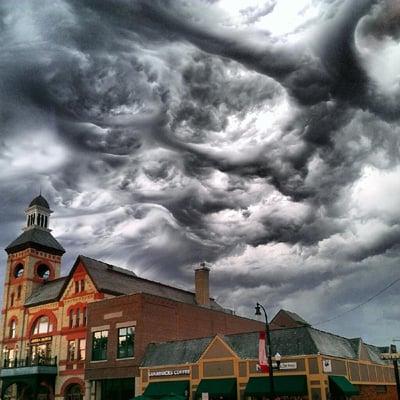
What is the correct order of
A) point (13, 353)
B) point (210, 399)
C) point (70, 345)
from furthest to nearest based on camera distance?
point (13, 353) < point (70, 345) < point (210, 399)

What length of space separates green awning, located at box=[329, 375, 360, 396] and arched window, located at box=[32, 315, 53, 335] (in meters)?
32.2

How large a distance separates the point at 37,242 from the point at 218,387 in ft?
117

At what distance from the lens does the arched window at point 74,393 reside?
158 feet

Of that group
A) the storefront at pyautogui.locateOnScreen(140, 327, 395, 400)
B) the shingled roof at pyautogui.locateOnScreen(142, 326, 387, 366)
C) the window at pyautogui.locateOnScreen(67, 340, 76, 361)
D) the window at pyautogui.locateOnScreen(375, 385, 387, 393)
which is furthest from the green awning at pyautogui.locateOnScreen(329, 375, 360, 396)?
the window at pyautogui.locateOnScreen(67, 340, 76, 361)

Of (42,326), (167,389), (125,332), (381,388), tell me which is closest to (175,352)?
(167,389)

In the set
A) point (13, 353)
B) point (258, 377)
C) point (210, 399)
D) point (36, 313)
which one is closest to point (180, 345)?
point (210, 399)

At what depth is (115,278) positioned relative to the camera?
5284cm

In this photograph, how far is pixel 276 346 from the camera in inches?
1410

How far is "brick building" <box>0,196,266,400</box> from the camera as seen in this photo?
44.8 meters

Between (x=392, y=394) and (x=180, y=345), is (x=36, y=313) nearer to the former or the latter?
(x=180, y=345)

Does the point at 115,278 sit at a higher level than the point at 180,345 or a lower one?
higher

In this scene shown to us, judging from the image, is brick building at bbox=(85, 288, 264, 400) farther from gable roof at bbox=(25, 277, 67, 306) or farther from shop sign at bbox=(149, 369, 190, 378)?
gable roof at bbox=(25, 277, 67, 306)

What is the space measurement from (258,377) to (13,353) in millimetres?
34228

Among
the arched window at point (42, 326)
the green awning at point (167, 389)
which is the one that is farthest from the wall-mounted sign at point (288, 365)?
the arched window at point (42, 326)
